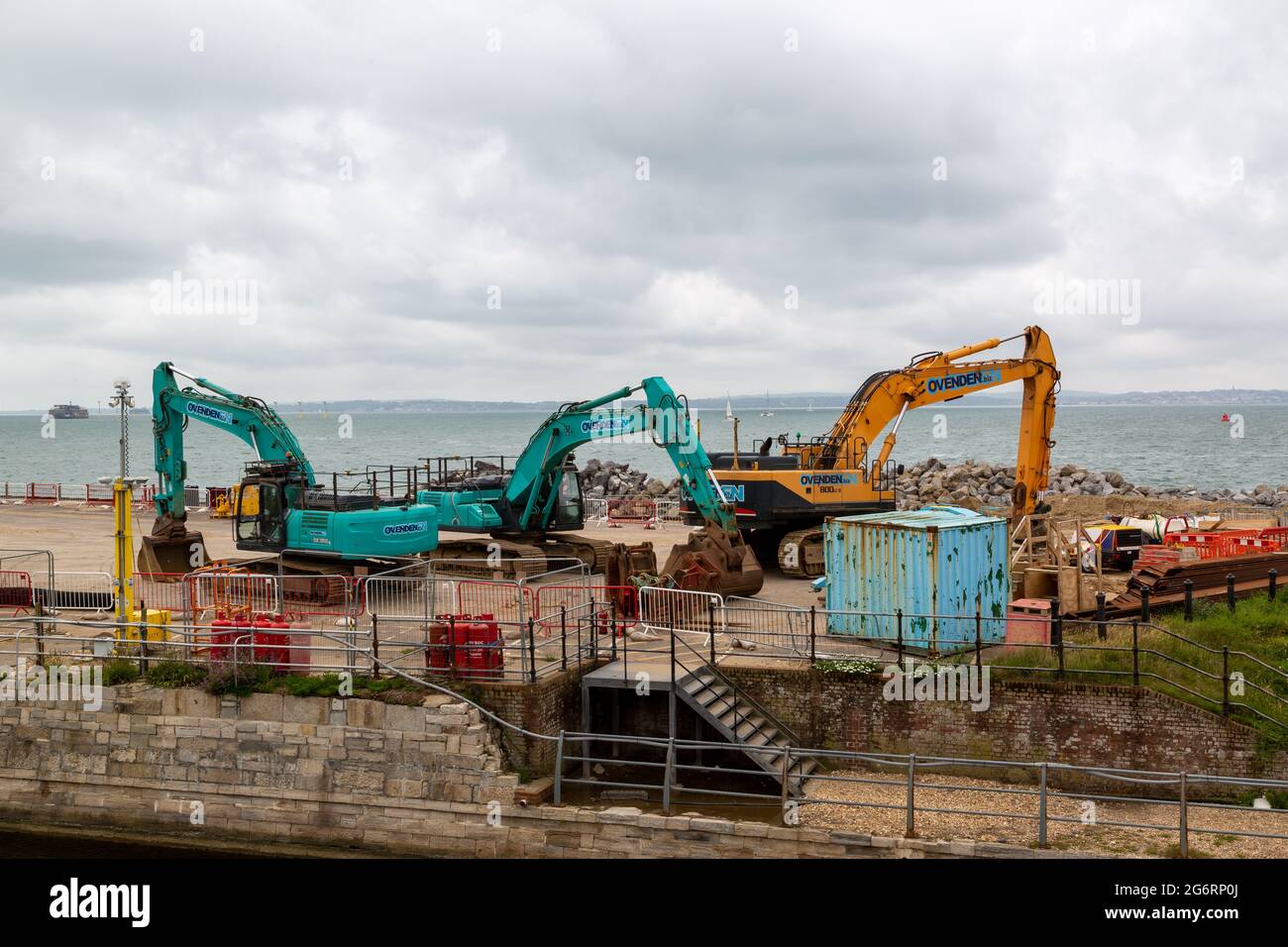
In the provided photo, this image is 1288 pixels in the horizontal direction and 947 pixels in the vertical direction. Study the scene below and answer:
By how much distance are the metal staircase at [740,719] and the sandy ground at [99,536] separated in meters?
6.89

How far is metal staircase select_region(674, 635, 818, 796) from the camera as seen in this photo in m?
17.5

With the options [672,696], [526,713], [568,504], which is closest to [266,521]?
[568,504]

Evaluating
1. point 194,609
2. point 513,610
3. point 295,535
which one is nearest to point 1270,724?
point 513,610

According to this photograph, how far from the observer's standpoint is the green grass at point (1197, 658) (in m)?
17.3

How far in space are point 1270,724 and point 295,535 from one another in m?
18.9

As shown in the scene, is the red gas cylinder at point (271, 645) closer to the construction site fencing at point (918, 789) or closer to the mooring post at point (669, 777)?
the construction site fencing at point (918, 789)

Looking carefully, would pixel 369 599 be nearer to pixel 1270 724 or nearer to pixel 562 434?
pixel 562 434

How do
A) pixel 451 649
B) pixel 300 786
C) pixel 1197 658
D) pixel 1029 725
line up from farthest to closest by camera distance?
pixel 1197 658 → pixel 451 649 → pixel 1029 725 → pixel 300 786

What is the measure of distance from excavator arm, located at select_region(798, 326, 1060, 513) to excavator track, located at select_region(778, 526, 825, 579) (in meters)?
2.57

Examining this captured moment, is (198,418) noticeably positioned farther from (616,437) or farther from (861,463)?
(861,463)

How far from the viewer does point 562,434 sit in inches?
1123

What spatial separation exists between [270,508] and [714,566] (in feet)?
33.0

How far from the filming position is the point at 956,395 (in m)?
31.6

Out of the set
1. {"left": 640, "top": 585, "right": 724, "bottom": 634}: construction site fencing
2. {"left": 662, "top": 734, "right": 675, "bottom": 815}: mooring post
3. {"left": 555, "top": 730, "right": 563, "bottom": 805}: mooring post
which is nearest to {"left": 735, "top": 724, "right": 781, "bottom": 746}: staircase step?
A: {"left": 662, "top": 734, "right": 675, "bottom": 815}: mooring post
